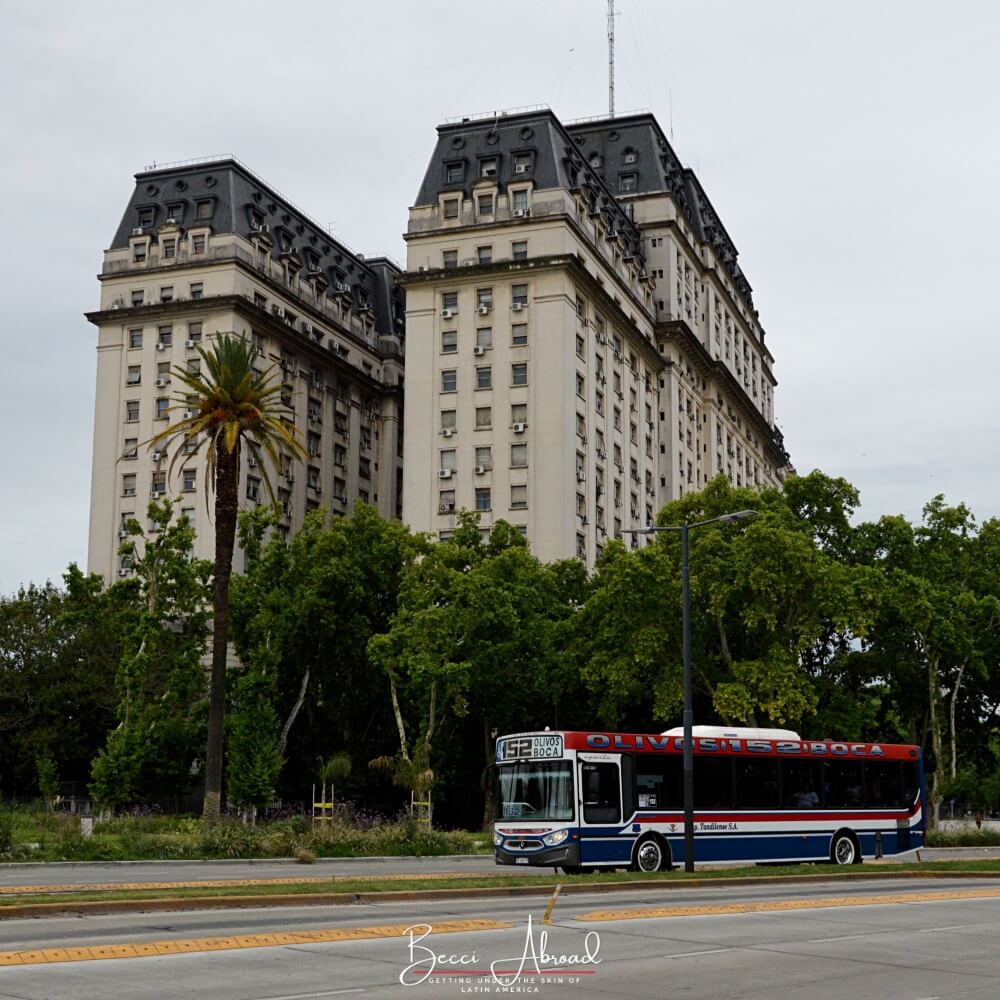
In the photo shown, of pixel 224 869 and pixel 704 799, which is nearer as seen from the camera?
pixel 224 869

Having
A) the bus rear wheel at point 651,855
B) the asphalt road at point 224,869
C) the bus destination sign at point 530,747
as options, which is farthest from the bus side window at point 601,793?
the asphalt road at point 224,869

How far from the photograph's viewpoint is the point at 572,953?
14320 mm

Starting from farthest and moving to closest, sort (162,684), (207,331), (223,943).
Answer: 1. (207,331)
2. (162,684)
3. (223,943)

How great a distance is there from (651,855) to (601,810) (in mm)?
2005

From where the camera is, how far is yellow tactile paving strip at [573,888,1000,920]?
19.1 meters

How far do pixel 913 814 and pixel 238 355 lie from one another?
23.1 metres

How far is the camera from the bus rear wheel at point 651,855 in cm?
2939

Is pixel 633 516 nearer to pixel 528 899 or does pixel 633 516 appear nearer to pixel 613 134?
pixel 613 134

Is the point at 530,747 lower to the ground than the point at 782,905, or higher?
higher

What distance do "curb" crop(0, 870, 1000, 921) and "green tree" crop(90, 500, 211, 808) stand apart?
3037cm

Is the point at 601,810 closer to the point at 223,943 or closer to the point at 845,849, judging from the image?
the point at 845,849

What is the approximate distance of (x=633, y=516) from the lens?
3332 inches

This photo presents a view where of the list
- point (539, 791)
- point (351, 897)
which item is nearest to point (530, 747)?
point (539, 791)

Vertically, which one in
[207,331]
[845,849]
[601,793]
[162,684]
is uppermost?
[207,331]
